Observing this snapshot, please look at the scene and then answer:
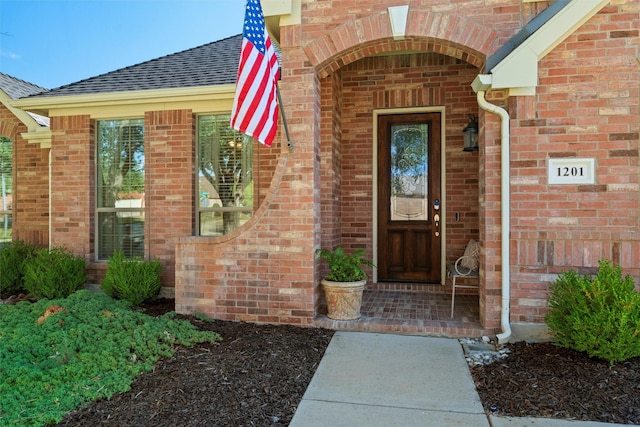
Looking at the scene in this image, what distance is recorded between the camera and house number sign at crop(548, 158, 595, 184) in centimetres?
363

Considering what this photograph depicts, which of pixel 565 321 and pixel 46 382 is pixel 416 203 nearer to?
pixel 565 321

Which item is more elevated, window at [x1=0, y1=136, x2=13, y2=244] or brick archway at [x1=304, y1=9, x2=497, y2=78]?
brick archway at [x1=304, y1=9, x2=497, y2=78]

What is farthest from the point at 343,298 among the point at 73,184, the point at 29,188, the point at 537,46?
the point at 29,188

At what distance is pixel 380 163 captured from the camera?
5617 millimetres

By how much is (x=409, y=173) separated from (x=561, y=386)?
3327 millimetres

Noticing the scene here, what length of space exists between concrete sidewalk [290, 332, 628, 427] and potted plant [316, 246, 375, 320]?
0.37 meters

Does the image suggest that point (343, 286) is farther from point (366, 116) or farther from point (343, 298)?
point (366, 116)

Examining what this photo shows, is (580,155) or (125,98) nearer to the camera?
(580,155)

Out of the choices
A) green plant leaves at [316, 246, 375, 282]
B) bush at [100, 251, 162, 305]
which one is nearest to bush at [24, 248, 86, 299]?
bush at [100, 251, 162, 305]

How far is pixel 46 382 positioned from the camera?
275 cm

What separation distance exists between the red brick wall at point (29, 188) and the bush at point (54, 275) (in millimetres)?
1339

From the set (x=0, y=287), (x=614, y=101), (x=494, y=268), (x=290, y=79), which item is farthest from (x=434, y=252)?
(x=0, y=287)

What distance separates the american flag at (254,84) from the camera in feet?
12.0

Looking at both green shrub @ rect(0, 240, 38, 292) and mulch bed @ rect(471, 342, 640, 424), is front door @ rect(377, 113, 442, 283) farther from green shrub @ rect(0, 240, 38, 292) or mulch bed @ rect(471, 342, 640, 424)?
green shrub @ rect(0, 240, 38, 292)
